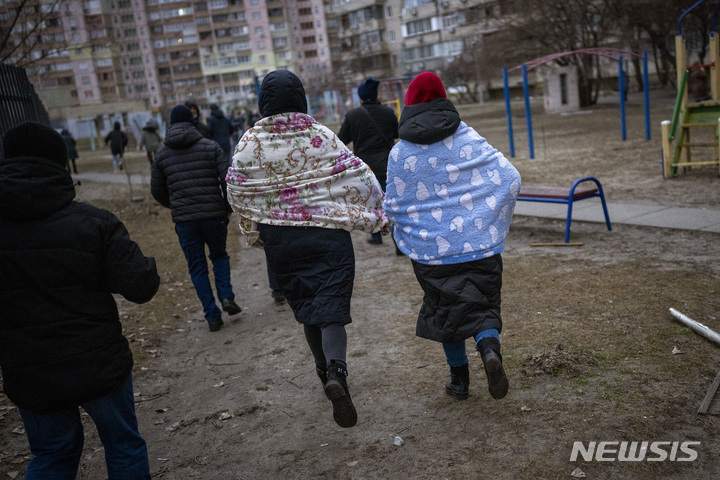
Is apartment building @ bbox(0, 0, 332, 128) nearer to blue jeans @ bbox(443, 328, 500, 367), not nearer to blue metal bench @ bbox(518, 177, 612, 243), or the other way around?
blue metal bench @ bbox(518, 177, 612, 243)

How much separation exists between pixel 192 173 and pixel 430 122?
2947mm

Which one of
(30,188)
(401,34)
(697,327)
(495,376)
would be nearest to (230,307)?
(495,376)

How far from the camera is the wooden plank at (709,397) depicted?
353cm

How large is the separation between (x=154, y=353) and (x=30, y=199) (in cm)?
360

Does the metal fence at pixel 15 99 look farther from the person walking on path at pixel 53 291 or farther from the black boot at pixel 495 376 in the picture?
the black boot at pixel 495 376

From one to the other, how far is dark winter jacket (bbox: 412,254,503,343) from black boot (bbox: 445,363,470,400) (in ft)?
1.39

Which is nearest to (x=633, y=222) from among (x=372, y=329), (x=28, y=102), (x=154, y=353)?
(x=372, y=329)

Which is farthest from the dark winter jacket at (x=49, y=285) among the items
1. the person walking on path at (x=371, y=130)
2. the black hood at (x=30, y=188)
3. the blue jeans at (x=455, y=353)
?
the person walking on path at (x=371, y=130)

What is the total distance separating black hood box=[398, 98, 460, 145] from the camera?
3623 mm

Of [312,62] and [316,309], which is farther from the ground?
[312,62]

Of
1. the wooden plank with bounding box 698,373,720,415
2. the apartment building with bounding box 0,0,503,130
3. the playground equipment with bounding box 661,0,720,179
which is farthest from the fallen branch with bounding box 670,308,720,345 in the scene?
the apartment building with bounding box 0,0,503,130

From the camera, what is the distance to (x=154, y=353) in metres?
6.02

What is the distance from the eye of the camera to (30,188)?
8.75ft

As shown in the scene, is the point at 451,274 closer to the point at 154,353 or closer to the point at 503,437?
the point at 503,437
